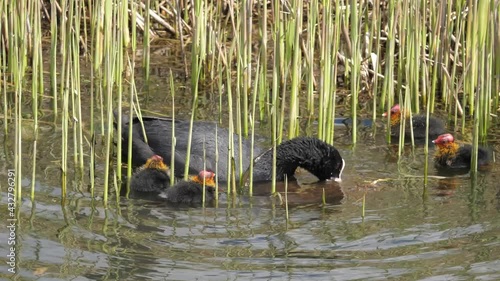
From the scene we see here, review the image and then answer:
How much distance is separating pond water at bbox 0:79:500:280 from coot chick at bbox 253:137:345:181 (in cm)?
12

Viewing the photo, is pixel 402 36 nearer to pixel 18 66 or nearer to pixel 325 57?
pixel 325 57

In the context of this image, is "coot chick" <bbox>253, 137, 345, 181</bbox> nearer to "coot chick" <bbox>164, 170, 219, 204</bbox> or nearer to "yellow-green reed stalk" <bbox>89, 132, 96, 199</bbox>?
"coot chick" <bbox>164, 170, 219, 204</bbox>

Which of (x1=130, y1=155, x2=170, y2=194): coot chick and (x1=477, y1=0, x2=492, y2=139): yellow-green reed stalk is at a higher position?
(x1=477, y1=0, x2=492, y2=139): yellow-green reed stalk

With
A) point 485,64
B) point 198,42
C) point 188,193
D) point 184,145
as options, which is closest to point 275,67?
point 184,145

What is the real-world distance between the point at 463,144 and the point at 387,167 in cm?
83

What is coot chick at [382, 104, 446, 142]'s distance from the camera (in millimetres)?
7035

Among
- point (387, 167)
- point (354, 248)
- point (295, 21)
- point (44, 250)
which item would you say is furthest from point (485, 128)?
point (44, 250)

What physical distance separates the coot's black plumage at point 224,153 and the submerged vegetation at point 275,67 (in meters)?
0.16

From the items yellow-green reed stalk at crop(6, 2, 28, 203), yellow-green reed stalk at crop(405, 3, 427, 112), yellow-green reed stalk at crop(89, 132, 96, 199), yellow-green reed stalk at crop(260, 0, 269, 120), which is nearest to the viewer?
yellow-green reed stalk at crop(6, 2, 28, 203)

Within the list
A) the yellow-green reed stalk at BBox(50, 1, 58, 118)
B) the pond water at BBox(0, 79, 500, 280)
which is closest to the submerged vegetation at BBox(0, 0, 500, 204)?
the yellow-green reed stalk at BBox(50, 1, 58, 118)

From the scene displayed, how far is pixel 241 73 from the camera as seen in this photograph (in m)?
6.00

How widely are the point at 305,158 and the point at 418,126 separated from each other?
51.4 inches

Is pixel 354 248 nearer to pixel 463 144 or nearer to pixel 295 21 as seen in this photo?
pixel 295 21

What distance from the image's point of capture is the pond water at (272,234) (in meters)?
4.55
